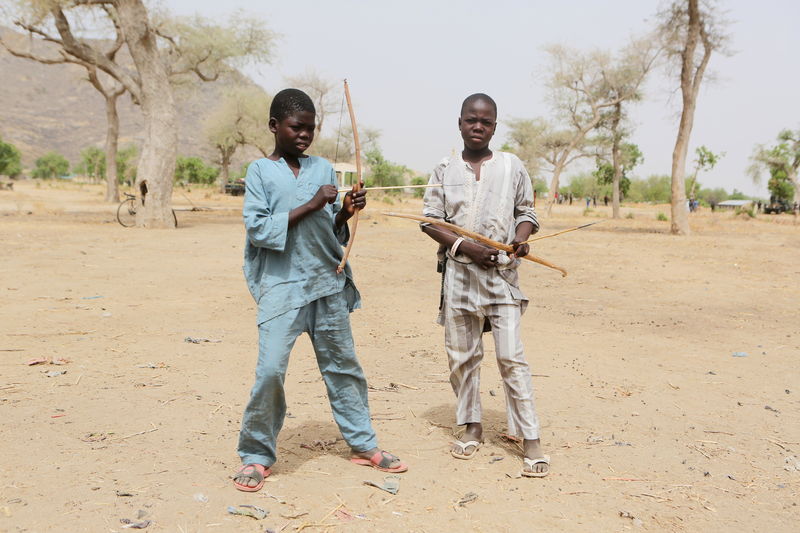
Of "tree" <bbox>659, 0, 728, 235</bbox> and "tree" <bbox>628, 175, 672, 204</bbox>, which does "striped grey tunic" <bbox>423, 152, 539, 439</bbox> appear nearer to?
"tree" <bbox>659, 0, 728, 235</bbox>

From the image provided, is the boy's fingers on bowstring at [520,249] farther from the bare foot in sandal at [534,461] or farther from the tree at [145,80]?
the tree at [145,80]

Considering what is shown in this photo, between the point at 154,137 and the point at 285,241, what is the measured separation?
583 inches

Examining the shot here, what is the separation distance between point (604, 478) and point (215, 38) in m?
25.1

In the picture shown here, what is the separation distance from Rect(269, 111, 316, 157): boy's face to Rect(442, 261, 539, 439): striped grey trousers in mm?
1010

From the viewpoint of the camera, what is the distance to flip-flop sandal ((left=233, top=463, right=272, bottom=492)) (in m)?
2.83

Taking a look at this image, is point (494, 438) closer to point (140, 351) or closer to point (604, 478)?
point (604, 478)

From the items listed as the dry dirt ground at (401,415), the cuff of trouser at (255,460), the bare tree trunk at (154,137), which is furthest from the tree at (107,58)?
the cuff of trouser at (255,460)

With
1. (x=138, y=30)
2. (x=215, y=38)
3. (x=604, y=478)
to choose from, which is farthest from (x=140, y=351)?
(x=215, y=38)

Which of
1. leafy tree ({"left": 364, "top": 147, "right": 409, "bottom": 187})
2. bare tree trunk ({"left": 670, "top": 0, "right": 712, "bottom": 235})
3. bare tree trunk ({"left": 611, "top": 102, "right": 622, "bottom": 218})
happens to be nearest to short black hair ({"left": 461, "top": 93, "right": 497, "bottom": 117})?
bare tree trunk ({"left": 670, "top": 0, "right": 712, "bottom": 235})

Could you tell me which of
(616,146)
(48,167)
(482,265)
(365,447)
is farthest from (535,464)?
(48,167)

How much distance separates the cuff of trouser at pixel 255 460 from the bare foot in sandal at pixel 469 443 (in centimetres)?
99

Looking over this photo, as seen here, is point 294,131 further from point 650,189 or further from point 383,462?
point 650,189

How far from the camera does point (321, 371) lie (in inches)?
120

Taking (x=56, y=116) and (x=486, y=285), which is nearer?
(x=486, y=285)
